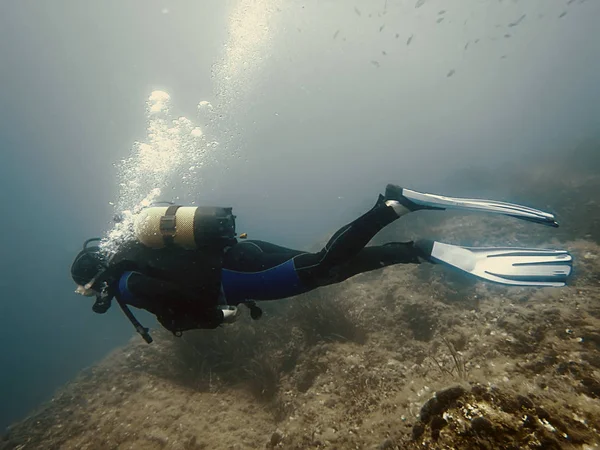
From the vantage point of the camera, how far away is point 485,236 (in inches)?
468

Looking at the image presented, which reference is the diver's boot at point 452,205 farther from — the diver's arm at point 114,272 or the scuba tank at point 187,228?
the diver's arm at point 114,272

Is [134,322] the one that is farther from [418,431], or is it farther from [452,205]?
[452,205]

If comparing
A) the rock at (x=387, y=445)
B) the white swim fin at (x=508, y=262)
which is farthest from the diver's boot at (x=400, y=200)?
the rock at (x=387, y=445)

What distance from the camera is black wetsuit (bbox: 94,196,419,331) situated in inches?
132

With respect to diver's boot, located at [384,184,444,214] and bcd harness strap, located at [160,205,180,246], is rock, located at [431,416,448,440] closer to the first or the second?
diver's boot, located at [384,184,444,214]

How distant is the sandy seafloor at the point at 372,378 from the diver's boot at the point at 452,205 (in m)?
1.60

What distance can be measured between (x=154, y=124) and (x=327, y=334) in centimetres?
2490

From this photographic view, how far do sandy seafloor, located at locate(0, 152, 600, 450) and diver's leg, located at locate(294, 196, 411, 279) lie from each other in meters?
1.59

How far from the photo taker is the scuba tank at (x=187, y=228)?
3668 mm

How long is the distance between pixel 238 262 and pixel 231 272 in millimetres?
159

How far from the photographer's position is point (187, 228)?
370 centimetres

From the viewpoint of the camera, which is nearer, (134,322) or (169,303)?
(169,303)

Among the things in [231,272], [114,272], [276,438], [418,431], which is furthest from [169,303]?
[418,431]

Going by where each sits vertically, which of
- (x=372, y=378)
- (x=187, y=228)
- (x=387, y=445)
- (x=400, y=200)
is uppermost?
(x=400, y=200)
